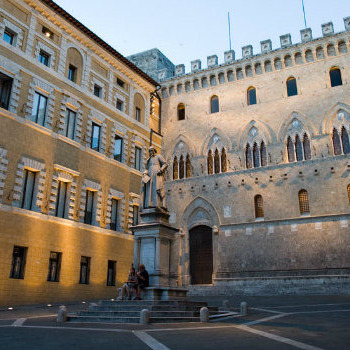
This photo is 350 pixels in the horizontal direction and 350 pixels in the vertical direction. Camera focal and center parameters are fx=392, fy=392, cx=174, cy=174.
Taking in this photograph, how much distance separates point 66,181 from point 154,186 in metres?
8.15

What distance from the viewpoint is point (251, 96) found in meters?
29.7

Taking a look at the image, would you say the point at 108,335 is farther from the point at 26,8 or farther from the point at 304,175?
the point at 304,175

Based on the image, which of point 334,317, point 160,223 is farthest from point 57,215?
point 334,317

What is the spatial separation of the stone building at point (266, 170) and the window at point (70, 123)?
10.6m

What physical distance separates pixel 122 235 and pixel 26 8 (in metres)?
13.5

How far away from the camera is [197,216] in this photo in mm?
28812

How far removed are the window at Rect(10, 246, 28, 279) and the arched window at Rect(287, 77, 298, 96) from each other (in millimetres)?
20478

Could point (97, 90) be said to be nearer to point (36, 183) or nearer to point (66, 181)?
point (66, 181)

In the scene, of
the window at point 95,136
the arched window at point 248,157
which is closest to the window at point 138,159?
the window at point 95,136

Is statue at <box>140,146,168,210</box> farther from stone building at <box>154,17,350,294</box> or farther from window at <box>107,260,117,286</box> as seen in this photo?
stone building at <box>154,17,350,294</box>

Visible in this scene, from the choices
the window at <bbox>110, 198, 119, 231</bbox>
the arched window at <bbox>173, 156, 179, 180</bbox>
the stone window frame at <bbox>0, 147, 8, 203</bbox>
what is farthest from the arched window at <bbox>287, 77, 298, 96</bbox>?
the stone window frame at <bbox>0, 147, 8, 203</bbox>

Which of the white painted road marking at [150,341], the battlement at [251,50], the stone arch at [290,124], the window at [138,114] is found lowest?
the white painted road marking at [150,341]

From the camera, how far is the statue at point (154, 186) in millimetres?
14062

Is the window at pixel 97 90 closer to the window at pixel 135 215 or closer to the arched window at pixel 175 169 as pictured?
the window at pixel 135 215
